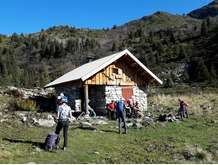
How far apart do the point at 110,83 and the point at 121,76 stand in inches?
45.0

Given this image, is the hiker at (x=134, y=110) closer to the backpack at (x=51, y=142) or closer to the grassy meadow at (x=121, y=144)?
the grassy meadow at (x=121, y=144)

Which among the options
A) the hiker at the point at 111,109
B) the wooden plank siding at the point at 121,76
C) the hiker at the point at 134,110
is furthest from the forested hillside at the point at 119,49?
the hiker at the point at 134,110

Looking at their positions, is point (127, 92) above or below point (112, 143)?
above

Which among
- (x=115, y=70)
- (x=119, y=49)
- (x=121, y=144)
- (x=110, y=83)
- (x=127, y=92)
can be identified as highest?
(x=119, y=49)

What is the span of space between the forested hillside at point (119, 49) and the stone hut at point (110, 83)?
93.7 feet

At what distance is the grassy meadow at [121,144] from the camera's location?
15.5m

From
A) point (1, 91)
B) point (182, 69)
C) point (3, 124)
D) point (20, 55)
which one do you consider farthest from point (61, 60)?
point (3, 124)

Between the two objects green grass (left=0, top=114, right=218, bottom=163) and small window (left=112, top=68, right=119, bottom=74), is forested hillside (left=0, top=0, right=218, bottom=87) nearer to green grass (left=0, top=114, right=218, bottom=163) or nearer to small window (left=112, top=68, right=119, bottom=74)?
small window (left=112, top=68, right=119, bottom=74)

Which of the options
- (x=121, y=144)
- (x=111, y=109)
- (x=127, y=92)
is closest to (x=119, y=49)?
(x=127, y=92)

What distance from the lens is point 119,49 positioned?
11131 cm

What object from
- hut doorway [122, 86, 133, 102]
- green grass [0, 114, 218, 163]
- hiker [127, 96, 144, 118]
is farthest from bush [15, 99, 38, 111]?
green grass [0, 114, 218, 163]

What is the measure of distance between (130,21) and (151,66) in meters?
111

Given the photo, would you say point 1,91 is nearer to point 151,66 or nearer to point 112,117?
point 112,117

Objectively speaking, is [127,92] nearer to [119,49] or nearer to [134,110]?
[134,110]
